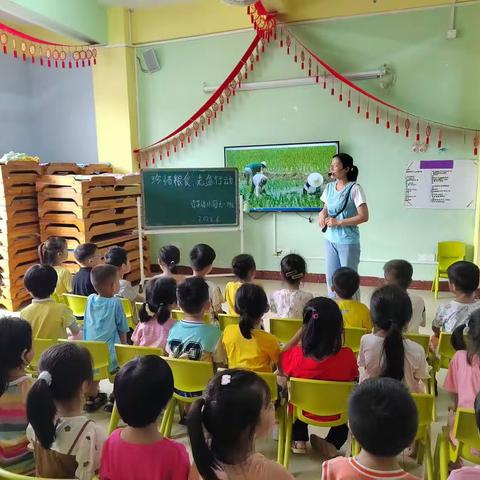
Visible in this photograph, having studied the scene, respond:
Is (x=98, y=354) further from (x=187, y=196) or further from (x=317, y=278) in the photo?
(x=317, y=278)

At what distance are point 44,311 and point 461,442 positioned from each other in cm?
201

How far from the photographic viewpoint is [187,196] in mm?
5137

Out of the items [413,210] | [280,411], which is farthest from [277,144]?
[280,411]

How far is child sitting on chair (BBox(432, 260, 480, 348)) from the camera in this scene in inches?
90.7

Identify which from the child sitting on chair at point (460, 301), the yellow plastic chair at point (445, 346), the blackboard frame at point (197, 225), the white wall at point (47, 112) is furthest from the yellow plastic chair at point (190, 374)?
the white wall at point (47, 112)

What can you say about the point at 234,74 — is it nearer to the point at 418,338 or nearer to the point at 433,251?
the point at 433,251

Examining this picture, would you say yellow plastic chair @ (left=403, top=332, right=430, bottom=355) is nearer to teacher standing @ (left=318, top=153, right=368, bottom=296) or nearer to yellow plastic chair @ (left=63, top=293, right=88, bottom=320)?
teacher standing @ (left=318, top=153, right=368, bottom=296)

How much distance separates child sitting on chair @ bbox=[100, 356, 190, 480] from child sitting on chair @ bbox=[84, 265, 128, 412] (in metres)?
1.26

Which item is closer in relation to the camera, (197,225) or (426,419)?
(426,419)

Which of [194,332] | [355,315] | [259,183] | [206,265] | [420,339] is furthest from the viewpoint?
[259,183]

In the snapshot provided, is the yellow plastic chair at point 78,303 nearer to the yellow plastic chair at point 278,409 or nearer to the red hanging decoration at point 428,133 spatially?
the yellow plastic chair at point 278,409

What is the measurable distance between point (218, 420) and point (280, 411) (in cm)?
94

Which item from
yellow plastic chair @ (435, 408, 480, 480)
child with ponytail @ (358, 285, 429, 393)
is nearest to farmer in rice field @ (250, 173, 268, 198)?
child with ponytail @ (358, 285, 429, 393)

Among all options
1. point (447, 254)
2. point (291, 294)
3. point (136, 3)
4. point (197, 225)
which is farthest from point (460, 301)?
point (136, 3)
